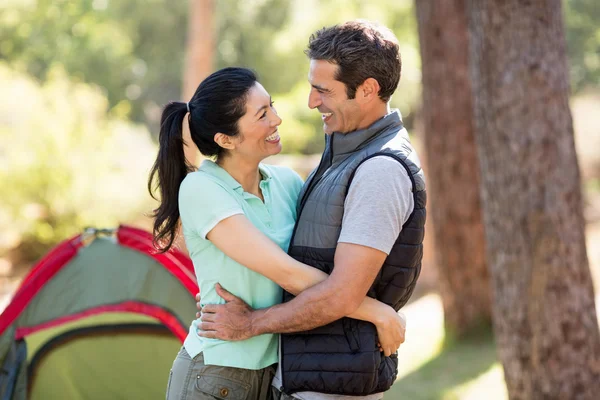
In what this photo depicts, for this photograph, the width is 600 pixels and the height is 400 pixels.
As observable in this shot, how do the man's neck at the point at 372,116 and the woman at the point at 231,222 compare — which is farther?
the man's neck at the point at 372,116

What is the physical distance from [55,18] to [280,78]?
5267 mm

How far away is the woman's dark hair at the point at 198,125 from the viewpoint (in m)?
2.10

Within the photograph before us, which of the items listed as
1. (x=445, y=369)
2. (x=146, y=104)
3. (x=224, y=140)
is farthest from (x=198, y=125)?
(x=146, y=104)

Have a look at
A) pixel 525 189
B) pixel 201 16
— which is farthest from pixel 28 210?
pixel 525 189

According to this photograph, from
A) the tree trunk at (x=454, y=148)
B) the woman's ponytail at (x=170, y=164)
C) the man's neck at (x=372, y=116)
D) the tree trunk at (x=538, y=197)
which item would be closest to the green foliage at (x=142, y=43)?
the tree trunk at (x=454, y=148)

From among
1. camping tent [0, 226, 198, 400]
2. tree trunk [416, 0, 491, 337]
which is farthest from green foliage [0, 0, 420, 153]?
camping tent [0, 226, 198, 400]

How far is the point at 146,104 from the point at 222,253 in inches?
712

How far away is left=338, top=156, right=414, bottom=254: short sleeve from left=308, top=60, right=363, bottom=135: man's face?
209 millimetres

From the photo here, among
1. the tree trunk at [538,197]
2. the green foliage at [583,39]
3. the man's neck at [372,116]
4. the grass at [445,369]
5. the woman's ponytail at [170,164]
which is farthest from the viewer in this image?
the green foliage at [583,39]

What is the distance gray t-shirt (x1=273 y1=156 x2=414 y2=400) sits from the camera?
5.93ft

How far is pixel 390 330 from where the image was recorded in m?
1.93

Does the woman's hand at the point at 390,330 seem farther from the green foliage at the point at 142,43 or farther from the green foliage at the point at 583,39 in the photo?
the green foliage at the point at 142,43

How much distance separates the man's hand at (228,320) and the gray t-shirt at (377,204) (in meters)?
0.33

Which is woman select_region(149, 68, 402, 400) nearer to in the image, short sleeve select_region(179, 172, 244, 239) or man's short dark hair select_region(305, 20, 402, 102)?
short sleeve select_region(179, 172, 244, 239)
